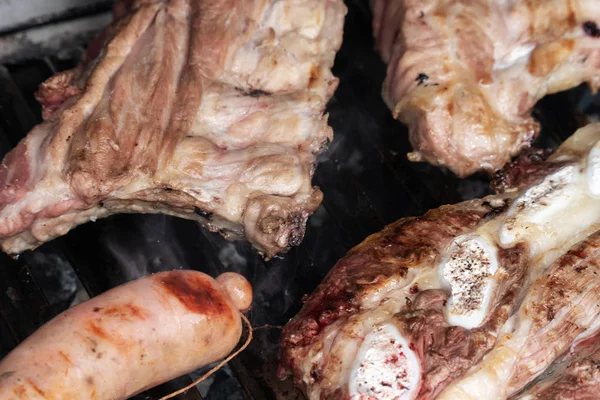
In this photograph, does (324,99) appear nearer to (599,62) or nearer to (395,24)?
(395,24)

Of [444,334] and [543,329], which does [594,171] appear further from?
[444,334]

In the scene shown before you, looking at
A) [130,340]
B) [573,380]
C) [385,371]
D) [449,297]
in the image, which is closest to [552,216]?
[449,297]

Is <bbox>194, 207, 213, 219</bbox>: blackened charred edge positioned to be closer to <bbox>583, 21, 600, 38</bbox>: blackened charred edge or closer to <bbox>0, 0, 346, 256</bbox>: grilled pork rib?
<bbox>0, 0, 346, 256</bbox>: grilled pork rib

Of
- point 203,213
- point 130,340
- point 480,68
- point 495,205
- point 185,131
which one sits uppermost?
point 185,131

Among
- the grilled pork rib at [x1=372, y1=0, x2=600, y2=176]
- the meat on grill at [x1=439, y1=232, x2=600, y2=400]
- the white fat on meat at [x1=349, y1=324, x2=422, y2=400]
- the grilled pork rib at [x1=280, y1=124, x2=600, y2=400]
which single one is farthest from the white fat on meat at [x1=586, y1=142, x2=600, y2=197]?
the white fat on meat at [x1=349, y1=324, x2=422, y2=400]

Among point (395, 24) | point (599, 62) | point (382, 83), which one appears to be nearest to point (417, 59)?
point (395, 24)

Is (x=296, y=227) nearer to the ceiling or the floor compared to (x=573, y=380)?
nearer to the ceiling

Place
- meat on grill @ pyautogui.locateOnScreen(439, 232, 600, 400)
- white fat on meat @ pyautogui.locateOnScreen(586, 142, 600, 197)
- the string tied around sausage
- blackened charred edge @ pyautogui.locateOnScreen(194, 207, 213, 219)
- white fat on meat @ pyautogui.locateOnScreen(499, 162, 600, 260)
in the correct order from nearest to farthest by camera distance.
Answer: meat on grill @ pyautogui.locateOnScreen(439, 232, 600, 400) < the string tied around sausage < white fat on meat @ pyautogui.locateOnScreen(499, 162, 600, 260) < white fat on meat @ pyautogui.locateOnScreen(586, 142, 600, 197) < blackened charred edge @ pyautogui.locateOnScreen(194, 207, 213, 219)
